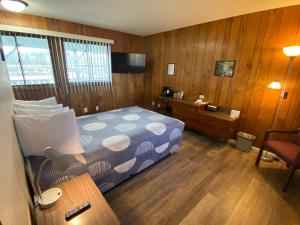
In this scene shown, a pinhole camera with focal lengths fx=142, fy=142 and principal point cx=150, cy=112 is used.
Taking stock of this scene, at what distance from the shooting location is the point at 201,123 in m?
3.04

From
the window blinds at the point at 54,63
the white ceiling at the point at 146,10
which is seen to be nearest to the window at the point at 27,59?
the window blinds at the point at 54,63

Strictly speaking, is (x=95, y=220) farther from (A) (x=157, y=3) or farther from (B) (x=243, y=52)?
(B) (x=243, y=52)

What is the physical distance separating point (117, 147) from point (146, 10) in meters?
2.35

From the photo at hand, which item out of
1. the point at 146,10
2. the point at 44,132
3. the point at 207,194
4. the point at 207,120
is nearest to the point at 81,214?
the point at 44,132

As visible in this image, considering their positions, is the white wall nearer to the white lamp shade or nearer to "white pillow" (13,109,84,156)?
"white pillow" (13,109,84,156)

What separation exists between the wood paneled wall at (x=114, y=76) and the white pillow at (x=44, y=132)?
219 cm

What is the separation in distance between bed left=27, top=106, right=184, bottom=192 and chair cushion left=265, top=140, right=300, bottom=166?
1.34 meters

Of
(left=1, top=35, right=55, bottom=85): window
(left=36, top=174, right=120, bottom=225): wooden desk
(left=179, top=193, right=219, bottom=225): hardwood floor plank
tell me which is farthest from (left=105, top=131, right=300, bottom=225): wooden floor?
(left=1, top=35, right=55, bottom=85): window

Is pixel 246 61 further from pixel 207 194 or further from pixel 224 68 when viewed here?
pixel 207 194

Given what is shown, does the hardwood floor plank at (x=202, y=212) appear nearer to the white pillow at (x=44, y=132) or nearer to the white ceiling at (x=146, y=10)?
the white pillow at (x=44, y=132)

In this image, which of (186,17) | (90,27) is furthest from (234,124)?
(90,27)

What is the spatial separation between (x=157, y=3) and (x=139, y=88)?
269cm

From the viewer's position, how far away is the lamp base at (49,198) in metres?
0.95

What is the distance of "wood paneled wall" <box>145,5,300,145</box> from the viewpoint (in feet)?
7.39
